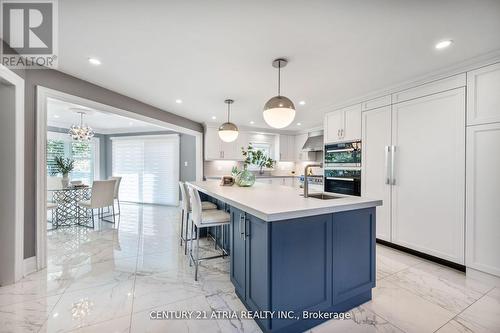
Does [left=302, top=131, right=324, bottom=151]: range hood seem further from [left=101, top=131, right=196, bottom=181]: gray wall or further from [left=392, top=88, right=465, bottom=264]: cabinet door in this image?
[left=101, top=131, right=196, bottom=181]: gray wall

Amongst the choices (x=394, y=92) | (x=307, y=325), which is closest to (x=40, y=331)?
(x=307, y=325)

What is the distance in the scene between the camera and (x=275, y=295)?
142 centimetres

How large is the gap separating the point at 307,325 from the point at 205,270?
127cm

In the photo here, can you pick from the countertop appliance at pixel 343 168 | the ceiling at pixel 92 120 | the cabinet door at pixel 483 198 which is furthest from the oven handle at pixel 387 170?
the ceiling at pixel 92 120

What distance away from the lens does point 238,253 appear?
1899 mm

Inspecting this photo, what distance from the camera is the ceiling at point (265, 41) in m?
1.50

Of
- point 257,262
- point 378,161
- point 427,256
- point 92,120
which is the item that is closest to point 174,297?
point 257,262

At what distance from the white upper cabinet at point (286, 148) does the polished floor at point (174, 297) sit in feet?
12.7

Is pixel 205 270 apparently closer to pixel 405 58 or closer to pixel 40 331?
pixel 40 331

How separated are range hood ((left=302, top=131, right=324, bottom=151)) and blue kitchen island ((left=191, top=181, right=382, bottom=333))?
3628 millimetres

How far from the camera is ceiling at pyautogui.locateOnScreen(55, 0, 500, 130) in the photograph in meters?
1.50

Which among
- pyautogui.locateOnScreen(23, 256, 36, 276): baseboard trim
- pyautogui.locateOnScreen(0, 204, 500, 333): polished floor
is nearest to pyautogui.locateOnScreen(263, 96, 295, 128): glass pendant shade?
pyautogui.locateOnScreen(0, 204, 500, 333): polished floor

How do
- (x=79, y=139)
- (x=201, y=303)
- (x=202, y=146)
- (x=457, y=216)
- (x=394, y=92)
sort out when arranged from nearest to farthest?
(x=201, y=303)
(x=457, y=216)
(x=394, y=92)
(x=79, y=139)
(x=202, y=146)

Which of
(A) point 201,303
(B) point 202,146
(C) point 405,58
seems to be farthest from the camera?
(B) point 202,146
